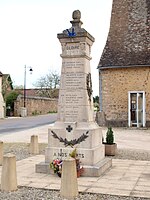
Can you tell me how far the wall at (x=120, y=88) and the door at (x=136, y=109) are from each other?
272 mm

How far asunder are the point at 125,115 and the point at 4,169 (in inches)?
685

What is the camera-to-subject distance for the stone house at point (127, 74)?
23375 mm

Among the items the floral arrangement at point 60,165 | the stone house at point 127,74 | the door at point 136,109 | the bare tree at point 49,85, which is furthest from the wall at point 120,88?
the bare tree at point 49,85

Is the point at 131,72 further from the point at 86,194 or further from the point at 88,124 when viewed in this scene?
the point at 86,194

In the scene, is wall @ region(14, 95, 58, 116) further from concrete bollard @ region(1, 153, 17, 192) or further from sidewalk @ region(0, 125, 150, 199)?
concrete bollard @ region(1, 153, 17, 192)

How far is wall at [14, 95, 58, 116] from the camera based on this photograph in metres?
49.0

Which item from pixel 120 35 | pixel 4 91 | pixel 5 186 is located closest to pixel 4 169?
pixel 5 186

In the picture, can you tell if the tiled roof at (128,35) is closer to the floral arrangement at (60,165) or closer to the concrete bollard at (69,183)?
the floral arrangement at (60,165)

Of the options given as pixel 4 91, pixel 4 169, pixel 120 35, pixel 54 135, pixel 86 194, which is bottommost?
pixel 86 194

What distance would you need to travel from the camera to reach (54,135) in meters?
9.05

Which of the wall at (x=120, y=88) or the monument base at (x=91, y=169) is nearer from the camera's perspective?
the monument base at (x=91, y=169)

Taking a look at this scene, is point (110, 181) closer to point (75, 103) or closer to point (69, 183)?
point (69, 183)

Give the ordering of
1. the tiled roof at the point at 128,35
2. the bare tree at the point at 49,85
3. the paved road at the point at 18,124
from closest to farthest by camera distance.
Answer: the tiled roof at the point at 128,35
the paved road at the point at 18,124
the bare tree at the point at 49,85

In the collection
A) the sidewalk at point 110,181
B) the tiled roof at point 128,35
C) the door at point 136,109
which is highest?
the tiled roof at point 128,35
